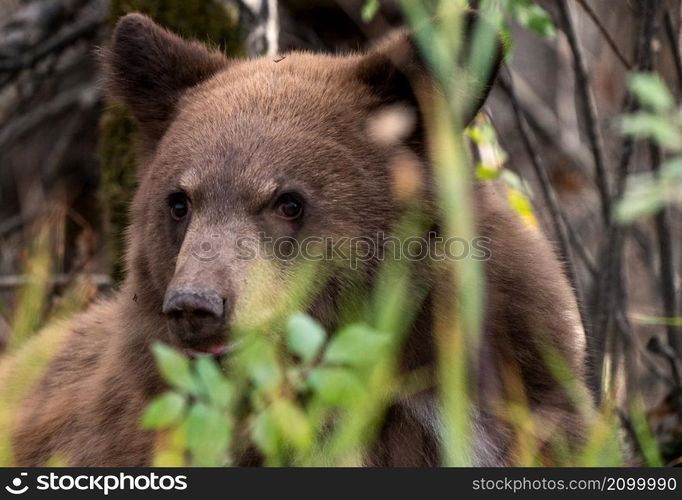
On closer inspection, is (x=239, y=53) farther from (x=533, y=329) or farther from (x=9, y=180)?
(x=9, y=180)

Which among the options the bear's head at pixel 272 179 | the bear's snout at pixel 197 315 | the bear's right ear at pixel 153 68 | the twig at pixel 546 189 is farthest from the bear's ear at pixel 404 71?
the twig at pixel 546 189

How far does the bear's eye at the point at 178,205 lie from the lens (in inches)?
163

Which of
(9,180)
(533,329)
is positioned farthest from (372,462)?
(9,180)

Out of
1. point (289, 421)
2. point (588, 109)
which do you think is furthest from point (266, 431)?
point (588, 109)

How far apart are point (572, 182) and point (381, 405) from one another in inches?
243

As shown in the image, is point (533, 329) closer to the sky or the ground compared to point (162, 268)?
closer to the ground

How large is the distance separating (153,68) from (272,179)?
92cm

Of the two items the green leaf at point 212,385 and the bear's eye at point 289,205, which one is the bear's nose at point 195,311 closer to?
the bear's eye at point 289,205

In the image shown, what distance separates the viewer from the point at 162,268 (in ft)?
13.8

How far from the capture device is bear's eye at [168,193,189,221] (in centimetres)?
413

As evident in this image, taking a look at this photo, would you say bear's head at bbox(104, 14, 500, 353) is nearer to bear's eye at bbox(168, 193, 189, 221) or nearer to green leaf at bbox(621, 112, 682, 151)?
bear's eye at bbox(168, 193, 189, 221)

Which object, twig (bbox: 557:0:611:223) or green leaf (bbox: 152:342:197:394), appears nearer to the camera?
green leaf (bbox: 152:342:197:394)

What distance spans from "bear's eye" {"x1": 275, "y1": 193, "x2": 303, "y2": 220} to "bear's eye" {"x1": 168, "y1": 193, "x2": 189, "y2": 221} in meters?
0.36

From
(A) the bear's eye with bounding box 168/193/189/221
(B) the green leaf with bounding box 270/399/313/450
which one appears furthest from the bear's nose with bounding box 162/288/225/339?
(B) the green leaf with bounding box 270/399/313/450
